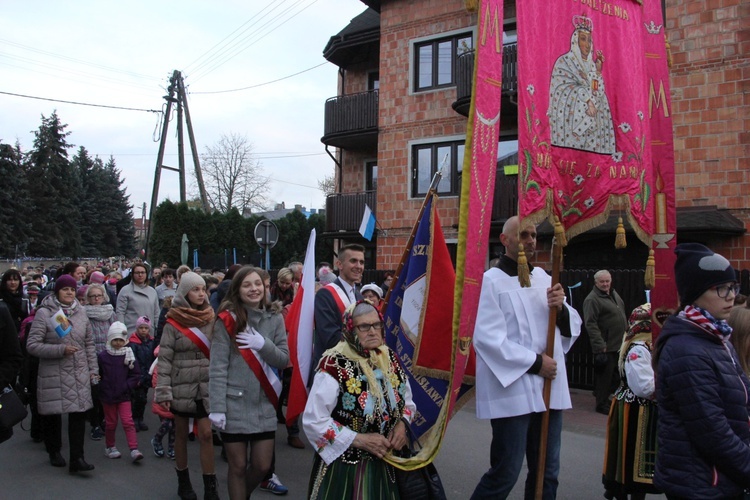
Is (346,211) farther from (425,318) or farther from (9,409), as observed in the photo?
(9,409)

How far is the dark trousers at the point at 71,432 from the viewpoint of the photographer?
646 centimetres

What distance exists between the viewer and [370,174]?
22.1 m

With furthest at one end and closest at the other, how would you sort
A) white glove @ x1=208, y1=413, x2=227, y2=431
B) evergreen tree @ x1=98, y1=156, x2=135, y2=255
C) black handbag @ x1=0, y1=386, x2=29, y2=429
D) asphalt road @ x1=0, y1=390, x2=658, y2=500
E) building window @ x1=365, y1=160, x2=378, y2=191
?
evergreen tree @ x1=98, y1=156, x2=135, y2=255 → building window @ x1=365, y1=160, x2=378, y2=191 → asphalt road @ x1=0, y1=390, x2=658, y2=500 → white glove @ x1=208, y1=413, x2=227, y2=431 → black handbag @ x1=0, y1=386, x2=29, y2=429

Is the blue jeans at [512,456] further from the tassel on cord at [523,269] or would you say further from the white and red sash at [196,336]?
the white and red sash at [196,336]

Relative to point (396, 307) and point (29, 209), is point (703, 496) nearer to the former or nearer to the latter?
point (396, 307)

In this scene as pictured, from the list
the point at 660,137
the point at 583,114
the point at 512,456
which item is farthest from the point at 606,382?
the point at 583,114

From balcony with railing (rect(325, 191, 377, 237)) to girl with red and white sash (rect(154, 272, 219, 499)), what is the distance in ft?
49.7

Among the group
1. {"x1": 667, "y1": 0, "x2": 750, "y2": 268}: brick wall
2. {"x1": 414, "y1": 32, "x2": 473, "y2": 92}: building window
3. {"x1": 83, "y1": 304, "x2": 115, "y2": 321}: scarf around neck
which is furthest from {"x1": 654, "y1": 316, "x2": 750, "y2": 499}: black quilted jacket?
{"x1": 414, "y1": 32, "x2": 473, "y2": 92}: building window

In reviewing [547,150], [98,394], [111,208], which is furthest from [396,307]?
[111,208]

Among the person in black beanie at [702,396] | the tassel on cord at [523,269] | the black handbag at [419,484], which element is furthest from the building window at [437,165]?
the person in black beanie at [702,396]

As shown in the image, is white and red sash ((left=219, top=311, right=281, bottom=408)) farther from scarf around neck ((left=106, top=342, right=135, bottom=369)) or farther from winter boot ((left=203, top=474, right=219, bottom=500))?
scarf around neck ((left=106, top=342, right=135, bottom=369))

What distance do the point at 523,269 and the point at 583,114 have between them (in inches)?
46.0

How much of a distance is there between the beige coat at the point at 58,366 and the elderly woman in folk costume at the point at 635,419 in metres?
4.81

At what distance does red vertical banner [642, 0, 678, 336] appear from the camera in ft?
15.7
